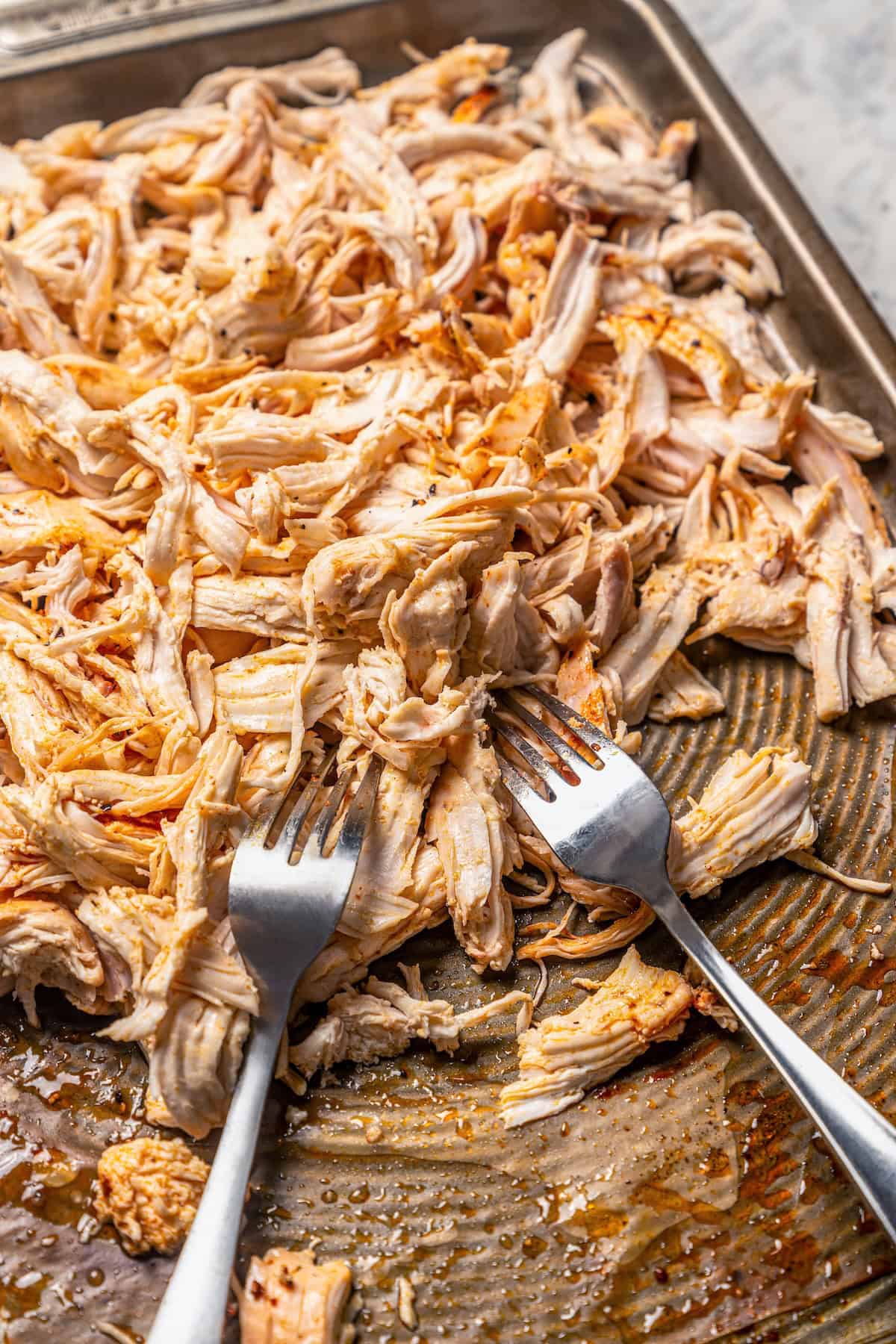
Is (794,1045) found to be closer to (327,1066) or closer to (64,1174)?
(327,1066)

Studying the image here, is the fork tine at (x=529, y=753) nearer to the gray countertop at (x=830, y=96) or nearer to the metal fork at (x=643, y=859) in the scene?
the metal fork at (x=643, y=859)

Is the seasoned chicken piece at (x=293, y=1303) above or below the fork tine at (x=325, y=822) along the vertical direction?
below

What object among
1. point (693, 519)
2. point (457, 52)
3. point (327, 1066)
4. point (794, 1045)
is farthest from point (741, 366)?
point (327, 1066)

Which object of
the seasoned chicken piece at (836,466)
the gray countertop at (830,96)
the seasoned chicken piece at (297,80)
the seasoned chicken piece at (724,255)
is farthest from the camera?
the gray countertop at (830,96)

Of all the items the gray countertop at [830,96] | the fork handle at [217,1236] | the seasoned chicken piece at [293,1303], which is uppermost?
the gray countertop at [830,96]

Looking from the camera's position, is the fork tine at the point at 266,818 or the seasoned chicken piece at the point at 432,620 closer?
the fork tine at the point at 266,818

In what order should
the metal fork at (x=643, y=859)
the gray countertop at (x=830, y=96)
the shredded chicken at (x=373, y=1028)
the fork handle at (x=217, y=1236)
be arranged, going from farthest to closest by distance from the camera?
the gray countertop at (x=830, y=96)
the shredded chicken at (x=373, y=1028)
the metal fork at (x=643, y=859)
the fork handle at (x=217, y=1236)

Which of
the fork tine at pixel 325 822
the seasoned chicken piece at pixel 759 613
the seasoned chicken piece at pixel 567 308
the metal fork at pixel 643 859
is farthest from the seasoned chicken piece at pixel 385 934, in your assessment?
the seasoned chicken piece at pixel 567 308

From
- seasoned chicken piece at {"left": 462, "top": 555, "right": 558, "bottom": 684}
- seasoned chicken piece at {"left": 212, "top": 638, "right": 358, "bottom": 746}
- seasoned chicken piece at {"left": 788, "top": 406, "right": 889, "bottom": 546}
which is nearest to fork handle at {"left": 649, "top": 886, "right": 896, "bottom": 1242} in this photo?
seasoned chicken piece at {"left": 462, "top": 555, "right": 558, "bottom": 684}
